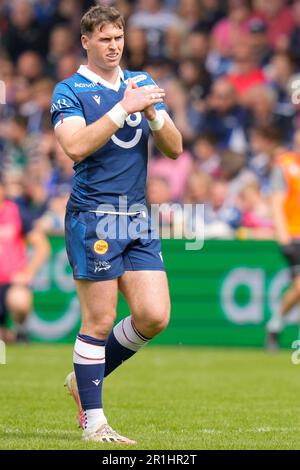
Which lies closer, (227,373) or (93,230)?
(93,230)

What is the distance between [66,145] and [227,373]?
4800 mm

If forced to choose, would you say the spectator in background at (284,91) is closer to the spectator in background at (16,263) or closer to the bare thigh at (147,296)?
the spectator in background at (16,263)

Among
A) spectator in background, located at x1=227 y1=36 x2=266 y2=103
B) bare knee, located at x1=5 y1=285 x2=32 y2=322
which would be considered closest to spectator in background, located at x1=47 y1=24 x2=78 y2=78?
spectator in background, located at x1=227 y1=36 x2=266 y2=103

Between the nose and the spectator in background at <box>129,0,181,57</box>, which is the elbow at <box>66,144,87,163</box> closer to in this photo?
the nose

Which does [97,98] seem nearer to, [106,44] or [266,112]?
[106,44]

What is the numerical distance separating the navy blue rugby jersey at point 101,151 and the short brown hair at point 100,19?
0.26 metres

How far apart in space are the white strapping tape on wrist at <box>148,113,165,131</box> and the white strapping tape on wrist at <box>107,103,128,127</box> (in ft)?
0.87

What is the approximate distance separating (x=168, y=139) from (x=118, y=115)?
1.37ft

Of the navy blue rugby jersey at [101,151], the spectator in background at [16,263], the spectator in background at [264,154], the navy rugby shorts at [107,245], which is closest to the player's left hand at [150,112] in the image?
the navy blue rugby jersey at [101,151]

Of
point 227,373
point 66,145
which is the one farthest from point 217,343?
point 66,145

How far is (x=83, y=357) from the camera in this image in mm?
6152

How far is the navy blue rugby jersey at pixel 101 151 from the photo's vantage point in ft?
20.2

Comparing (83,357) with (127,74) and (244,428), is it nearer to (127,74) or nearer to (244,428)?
(244,428)

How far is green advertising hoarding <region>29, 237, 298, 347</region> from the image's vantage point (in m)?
13.0
